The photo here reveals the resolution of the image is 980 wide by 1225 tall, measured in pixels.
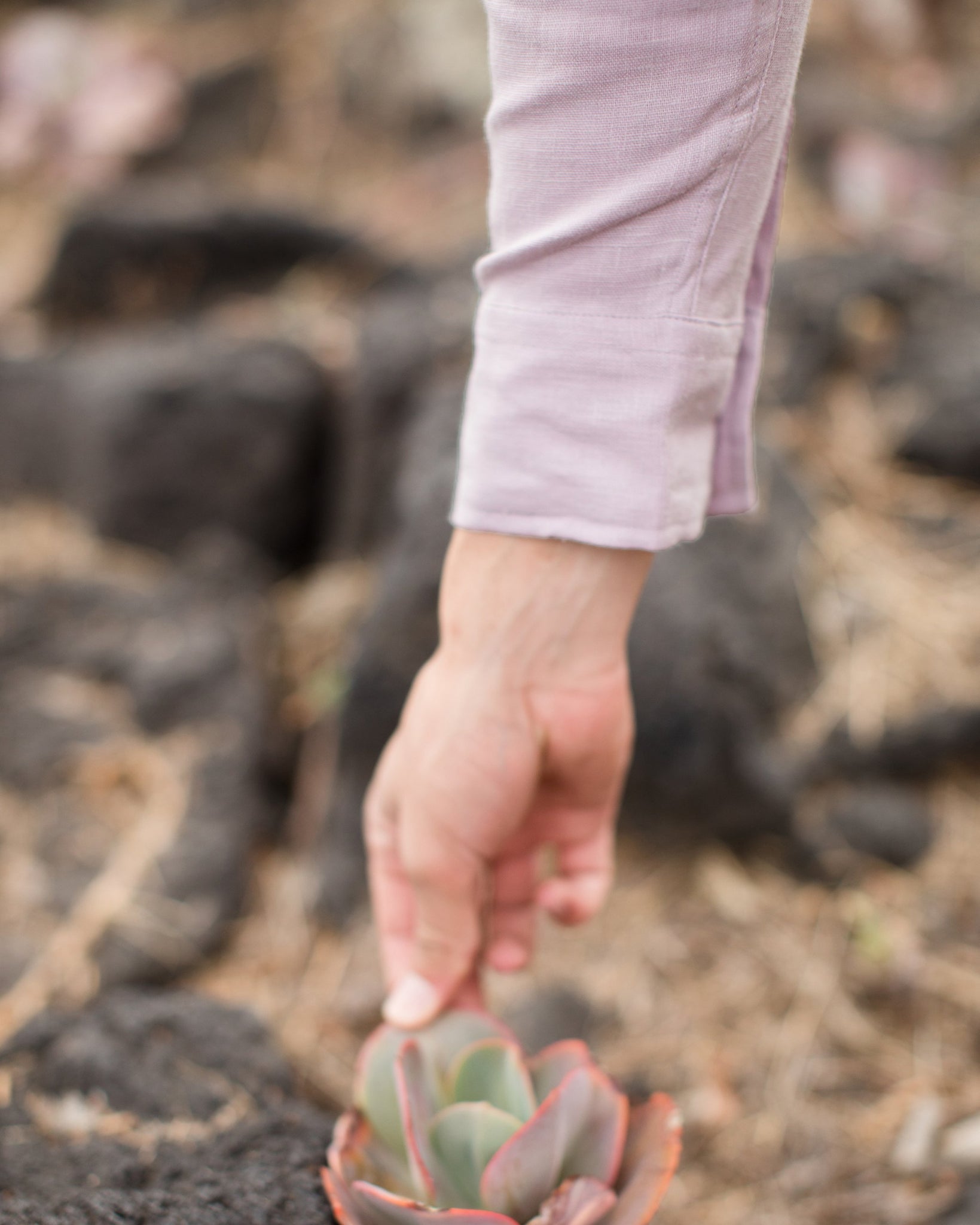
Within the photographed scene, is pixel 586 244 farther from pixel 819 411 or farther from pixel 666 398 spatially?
pixel 819 411

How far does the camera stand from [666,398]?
2.45 ft

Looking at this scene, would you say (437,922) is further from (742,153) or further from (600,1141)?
(742,153)

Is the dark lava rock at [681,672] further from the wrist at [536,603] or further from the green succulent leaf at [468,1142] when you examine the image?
the green succulent leaf at [468,1142]

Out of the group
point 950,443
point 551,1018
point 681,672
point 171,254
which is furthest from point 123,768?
point 950,443

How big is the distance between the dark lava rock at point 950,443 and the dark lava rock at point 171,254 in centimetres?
157

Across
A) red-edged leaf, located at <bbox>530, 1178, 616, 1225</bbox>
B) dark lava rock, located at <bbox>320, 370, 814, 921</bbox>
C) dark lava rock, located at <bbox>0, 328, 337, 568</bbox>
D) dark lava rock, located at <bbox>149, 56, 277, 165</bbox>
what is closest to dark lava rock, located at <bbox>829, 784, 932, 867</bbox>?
dark lava rock, located at <bbox>320, 370, 814, 921</bbox>

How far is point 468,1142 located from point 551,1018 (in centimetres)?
59

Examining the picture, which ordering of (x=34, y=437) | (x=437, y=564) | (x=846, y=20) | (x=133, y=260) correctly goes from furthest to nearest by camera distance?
1. (x=846, y=20)
2. (x=133, y=260)
3. (x=34, y=437)
4. (x=437, y=564)

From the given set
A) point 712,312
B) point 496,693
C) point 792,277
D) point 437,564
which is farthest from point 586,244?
point 792,277

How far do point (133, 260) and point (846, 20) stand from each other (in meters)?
3.19

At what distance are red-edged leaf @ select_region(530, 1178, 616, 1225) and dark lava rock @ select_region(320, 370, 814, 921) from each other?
833 mm

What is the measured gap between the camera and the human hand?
82 centimetres

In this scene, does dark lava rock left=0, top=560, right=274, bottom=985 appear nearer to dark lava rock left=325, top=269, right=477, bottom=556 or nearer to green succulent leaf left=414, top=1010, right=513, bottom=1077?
dark lava rock left=325, top=269, right=477, bottom=556

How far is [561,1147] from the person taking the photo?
782 mm
